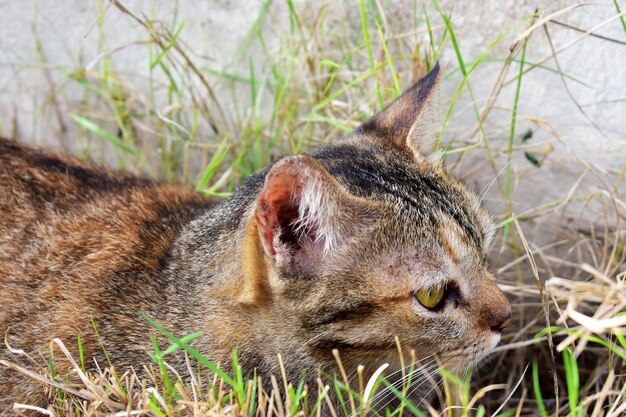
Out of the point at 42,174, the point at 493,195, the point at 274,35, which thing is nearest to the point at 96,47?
the point at 274,35

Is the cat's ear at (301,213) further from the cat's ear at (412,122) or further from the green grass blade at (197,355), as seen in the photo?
the cat's ear at (412,122)

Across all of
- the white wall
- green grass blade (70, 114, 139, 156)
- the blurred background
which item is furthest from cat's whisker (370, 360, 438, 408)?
green grass blade (70, 114, 139, 156)

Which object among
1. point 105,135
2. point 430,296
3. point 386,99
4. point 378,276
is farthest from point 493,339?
point 105,135

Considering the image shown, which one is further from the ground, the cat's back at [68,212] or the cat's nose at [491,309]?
the cat's back at [68,212]

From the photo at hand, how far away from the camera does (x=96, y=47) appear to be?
3514 mm

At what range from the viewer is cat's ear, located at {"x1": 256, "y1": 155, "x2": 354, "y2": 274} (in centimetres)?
175

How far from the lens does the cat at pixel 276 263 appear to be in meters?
1.94

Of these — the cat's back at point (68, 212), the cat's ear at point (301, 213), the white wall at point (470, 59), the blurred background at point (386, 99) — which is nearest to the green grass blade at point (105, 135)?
the blurred background at point (386, 99)

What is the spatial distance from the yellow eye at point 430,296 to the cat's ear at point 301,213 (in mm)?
228

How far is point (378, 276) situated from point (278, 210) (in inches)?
12.3

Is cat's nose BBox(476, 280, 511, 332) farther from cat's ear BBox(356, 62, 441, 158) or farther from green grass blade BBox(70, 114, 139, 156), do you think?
green grass blade BBox(70, 114, 139, 156)

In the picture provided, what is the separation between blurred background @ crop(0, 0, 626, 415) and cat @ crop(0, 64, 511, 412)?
16.4 inches

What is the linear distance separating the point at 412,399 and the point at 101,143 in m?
2.00

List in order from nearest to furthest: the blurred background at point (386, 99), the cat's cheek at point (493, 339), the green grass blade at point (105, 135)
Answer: the cat's cheek at point (493, 339) → the blurred background at point (386, 99) → the green grass blade at point (105, 135)
